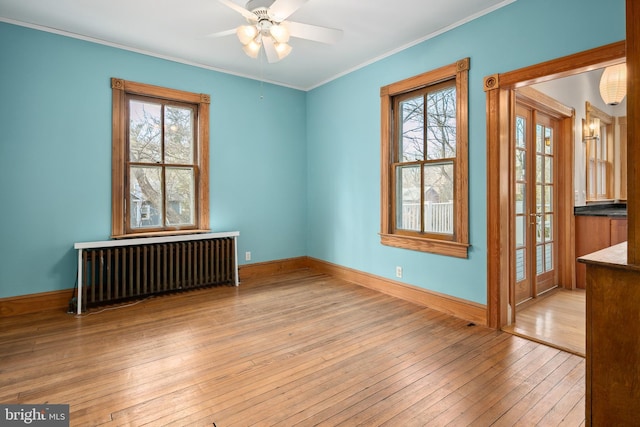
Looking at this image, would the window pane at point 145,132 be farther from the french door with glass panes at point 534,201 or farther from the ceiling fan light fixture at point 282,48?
the french door with glass panes at point 534,201

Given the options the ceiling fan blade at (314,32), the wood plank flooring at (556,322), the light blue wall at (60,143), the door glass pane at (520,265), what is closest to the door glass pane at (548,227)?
the door glass pane at (520,265)

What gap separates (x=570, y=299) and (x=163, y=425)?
14.0ft

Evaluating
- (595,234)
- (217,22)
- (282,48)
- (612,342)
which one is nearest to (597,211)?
(595,234)

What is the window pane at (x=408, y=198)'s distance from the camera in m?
3.79

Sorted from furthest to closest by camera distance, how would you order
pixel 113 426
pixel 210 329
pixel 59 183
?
pixel 59 183, pixel 210 329, pixel 113 426

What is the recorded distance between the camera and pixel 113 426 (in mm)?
1685

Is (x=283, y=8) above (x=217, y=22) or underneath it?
underneath

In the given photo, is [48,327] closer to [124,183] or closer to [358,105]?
[124,183]

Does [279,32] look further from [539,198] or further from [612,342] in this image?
[539,198]

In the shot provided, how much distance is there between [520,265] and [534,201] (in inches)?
30.0

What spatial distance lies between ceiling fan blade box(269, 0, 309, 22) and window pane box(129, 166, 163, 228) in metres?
2.46

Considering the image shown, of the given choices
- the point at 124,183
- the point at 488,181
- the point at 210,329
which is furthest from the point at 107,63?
the point at 488,181

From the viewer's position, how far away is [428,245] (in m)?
3.52

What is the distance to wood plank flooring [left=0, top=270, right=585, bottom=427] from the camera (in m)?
1.80
